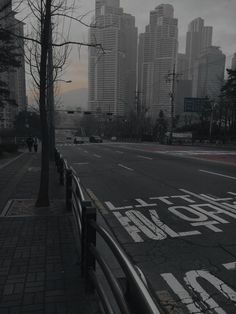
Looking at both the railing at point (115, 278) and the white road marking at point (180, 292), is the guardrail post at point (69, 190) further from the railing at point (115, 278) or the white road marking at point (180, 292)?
the white road marking at point (180, 292)

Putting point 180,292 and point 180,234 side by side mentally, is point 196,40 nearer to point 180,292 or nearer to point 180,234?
point 180,234

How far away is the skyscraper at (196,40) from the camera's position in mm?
63969

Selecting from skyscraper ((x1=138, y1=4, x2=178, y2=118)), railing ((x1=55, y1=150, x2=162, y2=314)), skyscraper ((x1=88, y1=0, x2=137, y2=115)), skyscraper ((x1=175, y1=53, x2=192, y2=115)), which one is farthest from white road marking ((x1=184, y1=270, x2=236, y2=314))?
skyscraper ((x1=175, y1=53, x2=192, y2=115))

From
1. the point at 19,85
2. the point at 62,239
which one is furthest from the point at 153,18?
the point at 62,239

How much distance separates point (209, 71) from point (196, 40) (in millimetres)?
6831

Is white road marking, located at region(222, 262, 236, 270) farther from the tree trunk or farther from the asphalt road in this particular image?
the tree trunk

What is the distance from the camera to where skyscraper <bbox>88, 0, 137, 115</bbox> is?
16.6m

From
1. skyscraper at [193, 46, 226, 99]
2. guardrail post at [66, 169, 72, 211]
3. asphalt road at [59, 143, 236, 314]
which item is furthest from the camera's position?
skyscraper at [193, 46, 226, 99]

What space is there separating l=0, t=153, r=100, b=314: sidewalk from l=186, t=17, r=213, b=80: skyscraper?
60.5 m

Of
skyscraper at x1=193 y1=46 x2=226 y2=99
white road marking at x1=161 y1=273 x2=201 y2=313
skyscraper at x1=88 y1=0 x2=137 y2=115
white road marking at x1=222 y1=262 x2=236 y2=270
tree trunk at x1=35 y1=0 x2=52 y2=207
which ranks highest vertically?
skyscraper at x1=193 y1=46 x2=226 y2=99

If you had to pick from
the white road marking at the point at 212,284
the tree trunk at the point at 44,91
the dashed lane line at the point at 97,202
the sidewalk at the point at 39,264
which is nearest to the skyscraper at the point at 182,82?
the dashed lane line at the point at 97,202

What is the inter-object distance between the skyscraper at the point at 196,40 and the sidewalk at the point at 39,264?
60.5 metres

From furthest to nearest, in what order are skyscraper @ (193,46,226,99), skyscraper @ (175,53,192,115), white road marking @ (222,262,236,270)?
1. skyscraper @ (175,53,192,115)
2. skyscraper @ (193,46,226,99)
3. white road marking @ (222,262,236,270)

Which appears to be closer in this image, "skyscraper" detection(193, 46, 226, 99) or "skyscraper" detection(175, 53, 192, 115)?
"skyscraper" detection(193, 46, 226, 99)
